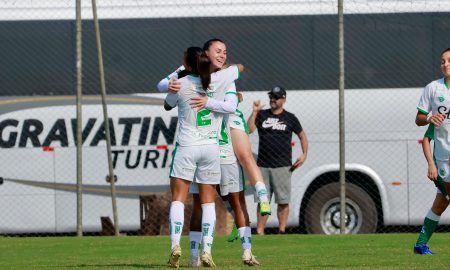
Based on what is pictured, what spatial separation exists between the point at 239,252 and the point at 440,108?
Answer: 317 centimetres

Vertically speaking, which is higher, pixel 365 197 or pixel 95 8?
pixel 95 8

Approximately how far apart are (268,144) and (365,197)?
1940 millimetres

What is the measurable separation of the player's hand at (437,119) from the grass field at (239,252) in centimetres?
124

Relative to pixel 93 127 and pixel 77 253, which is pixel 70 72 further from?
pixel 77 253

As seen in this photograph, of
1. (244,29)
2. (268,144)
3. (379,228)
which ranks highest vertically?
(244,29)

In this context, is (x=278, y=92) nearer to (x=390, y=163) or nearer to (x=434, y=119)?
(x=390, y=163)

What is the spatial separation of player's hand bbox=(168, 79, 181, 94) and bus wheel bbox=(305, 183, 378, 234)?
29.9ft

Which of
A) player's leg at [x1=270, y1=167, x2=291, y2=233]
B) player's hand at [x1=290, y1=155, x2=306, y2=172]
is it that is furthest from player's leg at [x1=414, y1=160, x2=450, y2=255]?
player's leg at [x1=270, y1=167, x2=291, y2=233]

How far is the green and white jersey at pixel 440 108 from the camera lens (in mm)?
11781

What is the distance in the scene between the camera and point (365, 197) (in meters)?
19.8

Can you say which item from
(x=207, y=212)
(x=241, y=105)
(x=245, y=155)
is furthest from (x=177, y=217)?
(x=241, y=105)

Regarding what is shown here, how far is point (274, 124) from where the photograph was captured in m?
18.8

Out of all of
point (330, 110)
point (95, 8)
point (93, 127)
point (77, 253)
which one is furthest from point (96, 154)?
point (77, 253)

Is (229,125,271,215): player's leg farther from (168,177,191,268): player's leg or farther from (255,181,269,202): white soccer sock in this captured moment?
(168,177,191,268): player's leg
